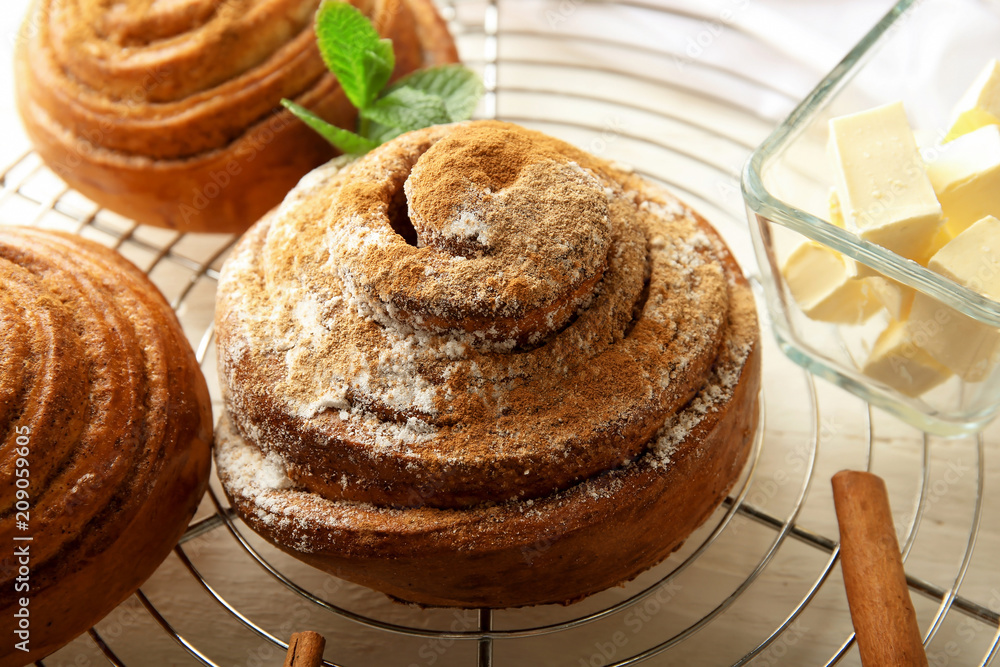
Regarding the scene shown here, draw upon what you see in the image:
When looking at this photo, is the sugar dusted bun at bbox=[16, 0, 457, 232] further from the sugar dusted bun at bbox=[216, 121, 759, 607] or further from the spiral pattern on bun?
the sugar dusted bun at bbox=[216, 121, 759, 607]

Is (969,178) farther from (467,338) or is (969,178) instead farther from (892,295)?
(467,338)

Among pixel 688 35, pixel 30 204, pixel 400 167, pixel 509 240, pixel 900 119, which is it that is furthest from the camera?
pixel 688 35

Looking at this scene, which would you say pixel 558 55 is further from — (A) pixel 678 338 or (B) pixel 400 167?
(A) pixel 678 338

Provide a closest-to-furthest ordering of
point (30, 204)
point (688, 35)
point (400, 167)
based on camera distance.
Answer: point (400, 167) < point (30, 204) < point (688, 35)

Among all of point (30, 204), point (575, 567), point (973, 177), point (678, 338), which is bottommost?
point (575, 567)

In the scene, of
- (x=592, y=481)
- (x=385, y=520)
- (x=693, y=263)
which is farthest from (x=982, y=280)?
(x=385, y=520)

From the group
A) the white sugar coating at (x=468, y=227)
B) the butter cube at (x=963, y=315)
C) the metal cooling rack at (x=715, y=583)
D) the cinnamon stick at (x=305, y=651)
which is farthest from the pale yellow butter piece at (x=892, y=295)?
the cinnamon stick at (x=305, y=651)

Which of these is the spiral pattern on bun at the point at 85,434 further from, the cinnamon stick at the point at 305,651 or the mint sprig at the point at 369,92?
the mint sprig at the point at 369,92
